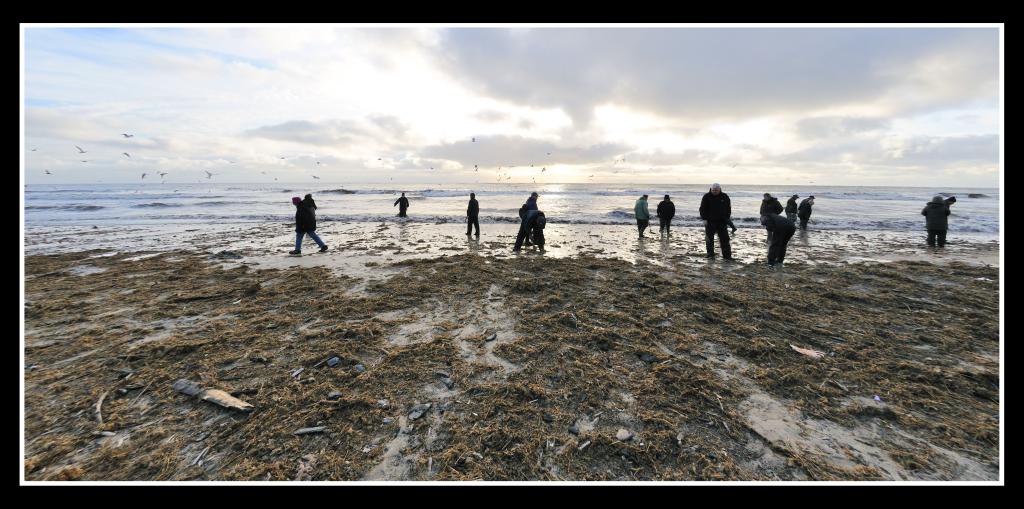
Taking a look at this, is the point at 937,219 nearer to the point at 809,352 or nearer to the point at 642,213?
the point at 642,213

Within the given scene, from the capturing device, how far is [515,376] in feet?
12.5

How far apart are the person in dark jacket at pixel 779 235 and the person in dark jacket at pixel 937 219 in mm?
7570

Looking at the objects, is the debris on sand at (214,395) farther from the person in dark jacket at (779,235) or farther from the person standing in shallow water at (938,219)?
the person standing in shallow water at (938,219)

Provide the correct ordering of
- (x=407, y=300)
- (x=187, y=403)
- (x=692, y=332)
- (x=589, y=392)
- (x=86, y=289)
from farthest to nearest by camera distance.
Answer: (x=86, y=289) < (x=407, y=300) < (x=692, y=332) < (x=589, y=392) < (x=187, y=403)

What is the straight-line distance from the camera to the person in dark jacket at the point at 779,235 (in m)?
8.85

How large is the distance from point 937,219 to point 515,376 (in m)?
17.0

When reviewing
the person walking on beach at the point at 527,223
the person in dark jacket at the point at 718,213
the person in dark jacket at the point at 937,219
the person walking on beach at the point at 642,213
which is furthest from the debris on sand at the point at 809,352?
the person in dark jacket at the point at 937,219

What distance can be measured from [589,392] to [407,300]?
13.0 feet

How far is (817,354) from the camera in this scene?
4246 millimetres

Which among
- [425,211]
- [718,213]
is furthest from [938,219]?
[425,211]

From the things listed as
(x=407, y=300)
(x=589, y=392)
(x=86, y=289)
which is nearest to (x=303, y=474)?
(x=589, y=392)

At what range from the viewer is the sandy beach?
2.61m

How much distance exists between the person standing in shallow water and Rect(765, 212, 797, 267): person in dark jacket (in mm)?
7570

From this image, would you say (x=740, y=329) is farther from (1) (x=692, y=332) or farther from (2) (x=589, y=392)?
(2) (x=589, y=392)
